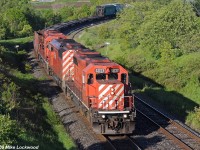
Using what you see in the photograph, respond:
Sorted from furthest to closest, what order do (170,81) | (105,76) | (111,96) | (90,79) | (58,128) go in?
(170,81)
(58,128)
(90,79)
(105,76)
(111,96)

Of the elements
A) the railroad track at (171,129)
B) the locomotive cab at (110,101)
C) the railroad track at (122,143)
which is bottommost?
the railroad track at (171,129)

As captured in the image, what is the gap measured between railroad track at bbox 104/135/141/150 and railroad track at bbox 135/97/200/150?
200 centimetres

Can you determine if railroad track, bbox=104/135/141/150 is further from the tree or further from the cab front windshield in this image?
the tree

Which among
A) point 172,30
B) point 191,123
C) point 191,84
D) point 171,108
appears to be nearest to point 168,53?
point 172,30

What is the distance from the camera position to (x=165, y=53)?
36.0 m

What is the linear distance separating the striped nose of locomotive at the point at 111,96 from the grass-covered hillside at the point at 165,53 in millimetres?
5366

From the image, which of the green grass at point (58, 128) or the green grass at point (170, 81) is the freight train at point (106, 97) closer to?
the green grass at point (58, 128)

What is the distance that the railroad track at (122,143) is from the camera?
55.3ft

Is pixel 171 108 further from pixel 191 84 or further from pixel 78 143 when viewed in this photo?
pixel 78 143

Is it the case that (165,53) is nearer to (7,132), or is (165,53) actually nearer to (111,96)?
(111,96)

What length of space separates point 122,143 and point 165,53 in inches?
775

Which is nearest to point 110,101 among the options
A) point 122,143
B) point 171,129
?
point 122,143

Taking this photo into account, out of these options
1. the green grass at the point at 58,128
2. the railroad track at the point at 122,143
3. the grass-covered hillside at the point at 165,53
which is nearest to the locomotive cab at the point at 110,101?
the railroad track at the point at 122,143

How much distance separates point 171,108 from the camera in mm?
25453
